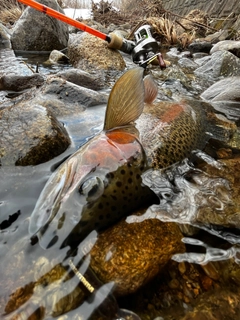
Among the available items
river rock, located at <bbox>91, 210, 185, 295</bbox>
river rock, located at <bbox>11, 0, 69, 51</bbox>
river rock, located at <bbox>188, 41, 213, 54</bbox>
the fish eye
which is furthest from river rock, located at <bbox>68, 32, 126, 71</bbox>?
river rock, located at <bbox>91, 210, 185, 295</bbox>

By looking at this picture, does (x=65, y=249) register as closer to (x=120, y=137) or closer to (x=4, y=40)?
(x=120, y=137)

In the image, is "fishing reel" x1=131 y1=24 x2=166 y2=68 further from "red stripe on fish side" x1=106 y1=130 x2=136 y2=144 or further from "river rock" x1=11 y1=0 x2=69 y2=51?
"red stripe on fish side" x1=106 y1=130 x2=136 y2=144

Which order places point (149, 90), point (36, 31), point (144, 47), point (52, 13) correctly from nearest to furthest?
point (149, 90) < point (52, 13) < point (144, 47) < point (36, 31)

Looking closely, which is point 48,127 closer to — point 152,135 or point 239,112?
point 152,135

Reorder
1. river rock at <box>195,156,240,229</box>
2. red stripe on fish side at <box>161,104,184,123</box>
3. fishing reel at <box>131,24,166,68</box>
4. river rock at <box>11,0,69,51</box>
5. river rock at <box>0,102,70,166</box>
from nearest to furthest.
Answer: river rock at <box>195,156,240,229</box>
river rock at <box>0,102,70,166</box>
red stripe on fish side at <box>161,104,184,123</box>
fishing reel at <box>131,24,166,68</box>
river rock at <box>11,0,69,51</box>

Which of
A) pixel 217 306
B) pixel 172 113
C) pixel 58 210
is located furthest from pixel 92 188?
pixel 172 113

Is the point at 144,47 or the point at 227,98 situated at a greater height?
the point at 144,47

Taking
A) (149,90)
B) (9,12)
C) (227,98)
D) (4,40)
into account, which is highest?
(149,90)
